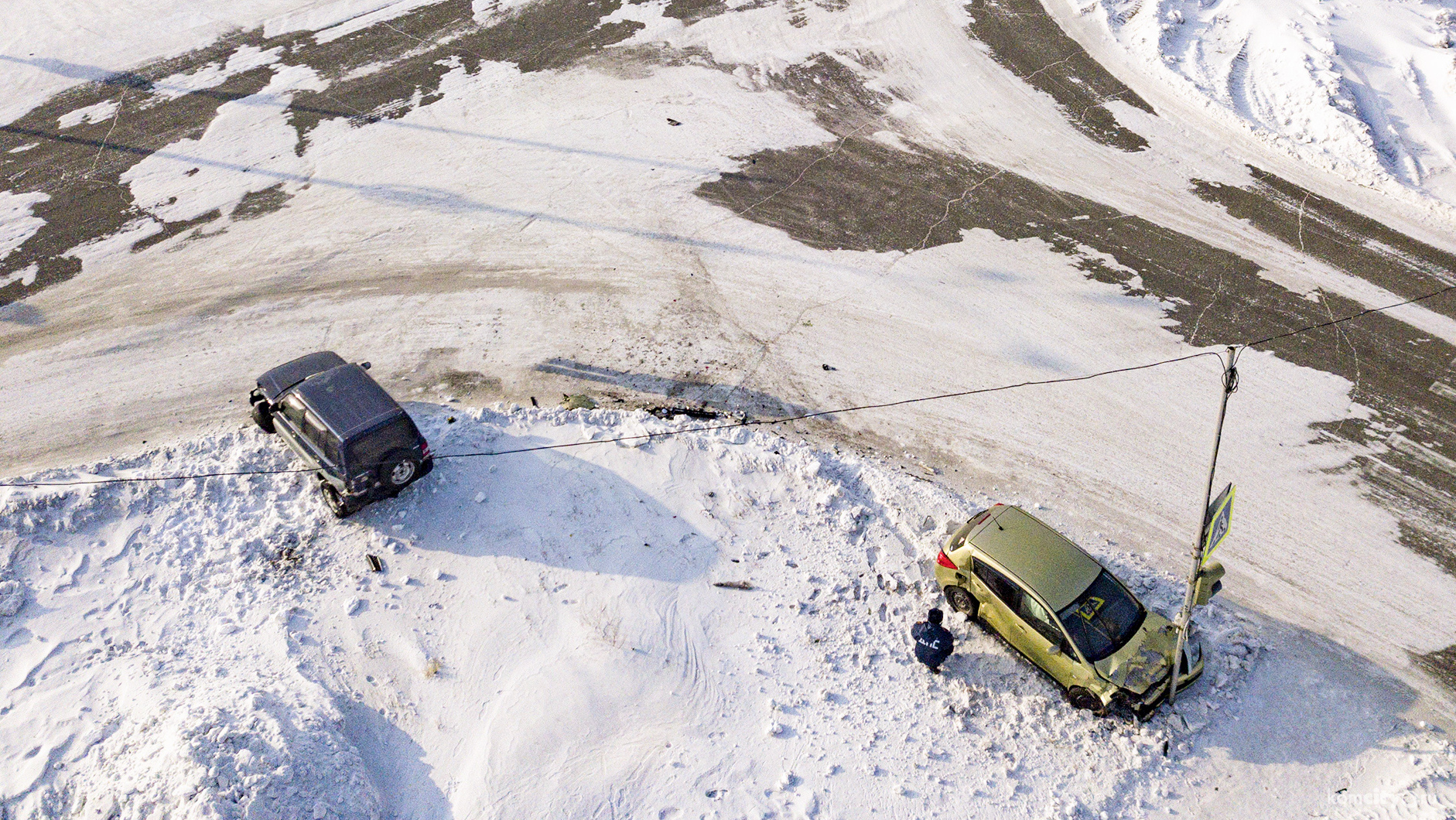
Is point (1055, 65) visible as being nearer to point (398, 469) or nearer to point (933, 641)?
point (933, 641)

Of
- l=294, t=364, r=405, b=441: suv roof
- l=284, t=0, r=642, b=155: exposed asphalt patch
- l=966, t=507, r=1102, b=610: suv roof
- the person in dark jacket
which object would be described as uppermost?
l=284, t=0, r=642, b=155: exposed asphalt patch

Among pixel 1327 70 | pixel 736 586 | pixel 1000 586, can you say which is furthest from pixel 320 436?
pixel 1327 70

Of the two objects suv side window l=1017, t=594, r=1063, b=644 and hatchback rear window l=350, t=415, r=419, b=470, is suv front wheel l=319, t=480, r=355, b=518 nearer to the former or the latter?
hatchback rear window l=350, t=415, r=419, b=470

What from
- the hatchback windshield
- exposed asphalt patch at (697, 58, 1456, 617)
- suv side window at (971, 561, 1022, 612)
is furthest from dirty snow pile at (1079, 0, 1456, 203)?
suv side window at (971, 561, 1022, 612)

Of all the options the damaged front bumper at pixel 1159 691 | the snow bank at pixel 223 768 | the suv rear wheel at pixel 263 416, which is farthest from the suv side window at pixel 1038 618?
the suv rear wheel at pixel 263 416

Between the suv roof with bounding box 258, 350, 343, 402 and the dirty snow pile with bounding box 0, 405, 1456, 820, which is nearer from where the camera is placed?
the dirty snow pile with bounding box 0, 405, 1456, 820

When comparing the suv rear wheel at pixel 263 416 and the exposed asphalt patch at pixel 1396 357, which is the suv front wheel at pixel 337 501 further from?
Answer: the exposed asphalt patch at pixel 1396 357
